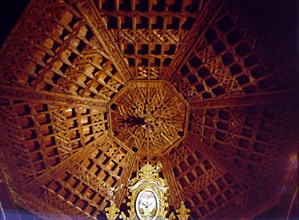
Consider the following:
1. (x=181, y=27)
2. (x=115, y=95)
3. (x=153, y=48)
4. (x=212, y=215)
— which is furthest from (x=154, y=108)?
(x=212, y=215)

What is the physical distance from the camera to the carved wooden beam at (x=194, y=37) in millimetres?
4312

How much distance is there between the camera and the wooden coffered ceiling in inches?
175

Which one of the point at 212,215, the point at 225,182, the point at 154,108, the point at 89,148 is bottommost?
the point at 212,215

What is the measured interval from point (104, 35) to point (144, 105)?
1.51 meters

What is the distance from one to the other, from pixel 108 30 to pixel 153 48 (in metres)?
0.81

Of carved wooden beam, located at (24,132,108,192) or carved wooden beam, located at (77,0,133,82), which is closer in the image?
carved wooden beam, located at (77,0,133,82)

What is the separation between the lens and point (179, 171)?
6.01 metres

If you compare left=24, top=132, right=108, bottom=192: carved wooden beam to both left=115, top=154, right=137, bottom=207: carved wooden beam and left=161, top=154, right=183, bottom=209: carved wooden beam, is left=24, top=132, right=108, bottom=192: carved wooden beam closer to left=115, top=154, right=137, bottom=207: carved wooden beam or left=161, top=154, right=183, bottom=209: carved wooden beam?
left=115, top=154, right=137, bottom=207: carved wooden beam

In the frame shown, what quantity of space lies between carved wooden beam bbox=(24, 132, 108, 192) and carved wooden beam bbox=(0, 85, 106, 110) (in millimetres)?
698

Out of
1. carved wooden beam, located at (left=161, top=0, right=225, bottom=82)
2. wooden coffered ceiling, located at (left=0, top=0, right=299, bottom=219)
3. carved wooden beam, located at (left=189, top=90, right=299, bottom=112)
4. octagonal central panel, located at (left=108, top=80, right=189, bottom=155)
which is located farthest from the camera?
octagonal central panel, located at (left=108, top=80, right=189, bottom=155)

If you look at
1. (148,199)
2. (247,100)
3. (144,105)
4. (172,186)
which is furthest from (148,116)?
(247,100)

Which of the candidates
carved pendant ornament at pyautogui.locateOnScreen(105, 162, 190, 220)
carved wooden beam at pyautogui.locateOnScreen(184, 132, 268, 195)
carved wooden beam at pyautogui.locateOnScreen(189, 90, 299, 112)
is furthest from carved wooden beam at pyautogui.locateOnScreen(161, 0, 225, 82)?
carved pendant ornament at pyautogui.locateOnScreen(105, 162, 190, 220)

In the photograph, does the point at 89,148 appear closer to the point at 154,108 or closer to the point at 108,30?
the point at 154,108

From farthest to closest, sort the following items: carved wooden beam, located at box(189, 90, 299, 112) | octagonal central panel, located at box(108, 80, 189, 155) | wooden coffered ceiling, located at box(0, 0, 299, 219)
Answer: octagonal central panel, located at box(108, 80, 189, 155) < carved wooden beam, located at box(189, 90, 299, 112) < wooden coffered ceiling, located at box(0, 0, 299, 219)
